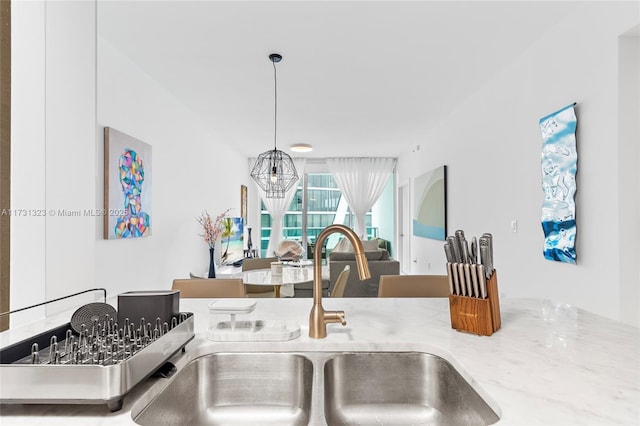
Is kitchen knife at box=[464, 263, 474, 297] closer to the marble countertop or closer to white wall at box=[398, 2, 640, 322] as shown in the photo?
the marble countertop

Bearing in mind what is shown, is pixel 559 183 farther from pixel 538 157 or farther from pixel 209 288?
pixel 209 288

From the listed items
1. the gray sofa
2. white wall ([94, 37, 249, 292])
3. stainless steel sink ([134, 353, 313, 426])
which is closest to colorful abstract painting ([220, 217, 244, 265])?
white wall ([94, 37, 249, 292])

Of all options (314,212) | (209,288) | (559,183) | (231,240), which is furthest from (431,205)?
(209,288)

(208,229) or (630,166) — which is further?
(208,229)

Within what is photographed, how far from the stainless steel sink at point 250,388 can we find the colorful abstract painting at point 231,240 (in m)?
4.18

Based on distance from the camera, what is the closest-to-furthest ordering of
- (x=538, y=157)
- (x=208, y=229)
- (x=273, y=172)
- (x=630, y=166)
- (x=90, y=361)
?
(x=90, y=361), (x=630, y=166), (x=538, y=157), (x=273, y=172), (x=208, y=229)

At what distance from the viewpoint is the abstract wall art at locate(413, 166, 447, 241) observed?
4.84 metres

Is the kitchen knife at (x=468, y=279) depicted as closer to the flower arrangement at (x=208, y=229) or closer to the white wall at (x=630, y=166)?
the white wall at (x=630, y=166)

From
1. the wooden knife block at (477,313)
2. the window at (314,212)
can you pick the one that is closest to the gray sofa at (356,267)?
the wooden knife block at (477,313)

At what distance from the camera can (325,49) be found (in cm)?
283

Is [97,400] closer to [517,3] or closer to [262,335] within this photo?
[262,335]

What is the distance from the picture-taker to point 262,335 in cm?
102

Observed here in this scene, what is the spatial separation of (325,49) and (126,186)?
74.5 inches

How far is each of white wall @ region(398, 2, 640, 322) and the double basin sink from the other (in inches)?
66.3
